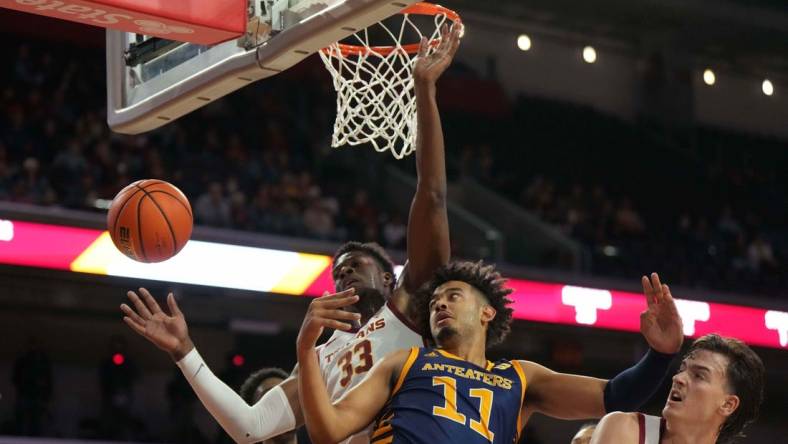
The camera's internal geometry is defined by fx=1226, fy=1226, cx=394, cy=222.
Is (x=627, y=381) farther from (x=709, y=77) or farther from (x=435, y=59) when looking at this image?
(x=709, y=77)

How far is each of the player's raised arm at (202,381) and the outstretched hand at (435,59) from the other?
1.17 m

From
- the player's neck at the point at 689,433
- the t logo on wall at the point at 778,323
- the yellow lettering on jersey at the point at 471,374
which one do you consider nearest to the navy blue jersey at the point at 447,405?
the yellow lettering on jersey at the point at 471,374

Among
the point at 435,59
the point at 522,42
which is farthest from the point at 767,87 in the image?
the point at 435,59

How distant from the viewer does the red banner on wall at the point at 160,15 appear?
4.11m

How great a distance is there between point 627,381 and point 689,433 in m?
0.26

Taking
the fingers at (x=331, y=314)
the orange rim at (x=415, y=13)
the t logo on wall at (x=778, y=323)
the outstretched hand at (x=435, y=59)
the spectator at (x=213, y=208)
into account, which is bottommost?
the t logo on wall at (x=778, y=323)

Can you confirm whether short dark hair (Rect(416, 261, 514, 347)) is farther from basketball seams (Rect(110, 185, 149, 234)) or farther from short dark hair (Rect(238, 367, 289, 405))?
short dark hair (Rect(238, 367, 289, 405))

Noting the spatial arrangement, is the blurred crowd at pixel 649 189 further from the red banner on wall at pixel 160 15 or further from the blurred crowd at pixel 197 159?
the red banner on wall at pixel 160 15

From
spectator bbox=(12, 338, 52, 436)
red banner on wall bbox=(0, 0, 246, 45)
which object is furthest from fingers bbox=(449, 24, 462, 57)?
spectator bbox=(12, 338, 52, 436)

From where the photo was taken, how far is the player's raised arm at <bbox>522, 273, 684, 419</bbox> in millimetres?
3951

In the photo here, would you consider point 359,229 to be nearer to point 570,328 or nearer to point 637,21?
point 570,328

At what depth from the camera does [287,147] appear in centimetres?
1445

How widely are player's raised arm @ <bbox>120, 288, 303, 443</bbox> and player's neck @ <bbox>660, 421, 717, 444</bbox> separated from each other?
1327mm

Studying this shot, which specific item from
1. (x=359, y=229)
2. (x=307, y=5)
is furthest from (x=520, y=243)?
(x=307, y=5)
